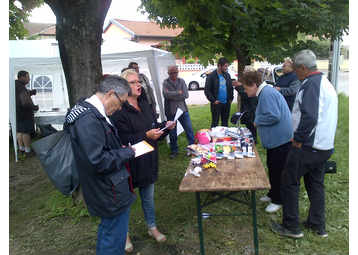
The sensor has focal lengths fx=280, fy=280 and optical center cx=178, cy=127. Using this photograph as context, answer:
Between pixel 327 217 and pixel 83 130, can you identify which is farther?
pixel 327 217

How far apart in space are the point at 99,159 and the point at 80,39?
2165mm

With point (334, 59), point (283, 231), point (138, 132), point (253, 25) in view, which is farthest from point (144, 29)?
point (283, 231)

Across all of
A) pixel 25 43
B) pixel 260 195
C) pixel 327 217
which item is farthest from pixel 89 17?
pixel 25 43

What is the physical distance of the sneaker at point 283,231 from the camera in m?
2.88

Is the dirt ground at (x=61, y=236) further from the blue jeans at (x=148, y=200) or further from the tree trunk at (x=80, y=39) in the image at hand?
the tree trunk at (x=80, y=39)

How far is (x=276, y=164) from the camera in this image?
3.28 meters

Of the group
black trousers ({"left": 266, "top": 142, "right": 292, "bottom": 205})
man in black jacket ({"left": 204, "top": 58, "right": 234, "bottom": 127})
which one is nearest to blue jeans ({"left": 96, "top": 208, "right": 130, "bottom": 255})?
black trousers ({"left": 266, "top": 142, "right": 292, "bottom": 205})

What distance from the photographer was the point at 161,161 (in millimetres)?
5703

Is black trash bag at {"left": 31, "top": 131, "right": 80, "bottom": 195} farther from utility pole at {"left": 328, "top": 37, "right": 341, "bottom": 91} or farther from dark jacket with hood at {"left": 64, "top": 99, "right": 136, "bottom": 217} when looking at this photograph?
utility pole at {"left": 328, "top": 37, "right": 341, "bottom": 91}

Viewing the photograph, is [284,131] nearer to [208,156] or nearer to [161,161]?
[208,156]

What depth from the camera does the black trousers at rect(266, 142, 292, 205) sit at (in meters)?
3.19

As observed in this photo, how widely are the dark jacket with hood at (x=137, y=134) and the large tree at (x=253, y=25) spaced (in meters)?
1.57

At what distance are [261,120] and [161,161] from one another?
117 inches

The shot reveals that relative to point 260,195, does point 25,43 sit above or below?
above
